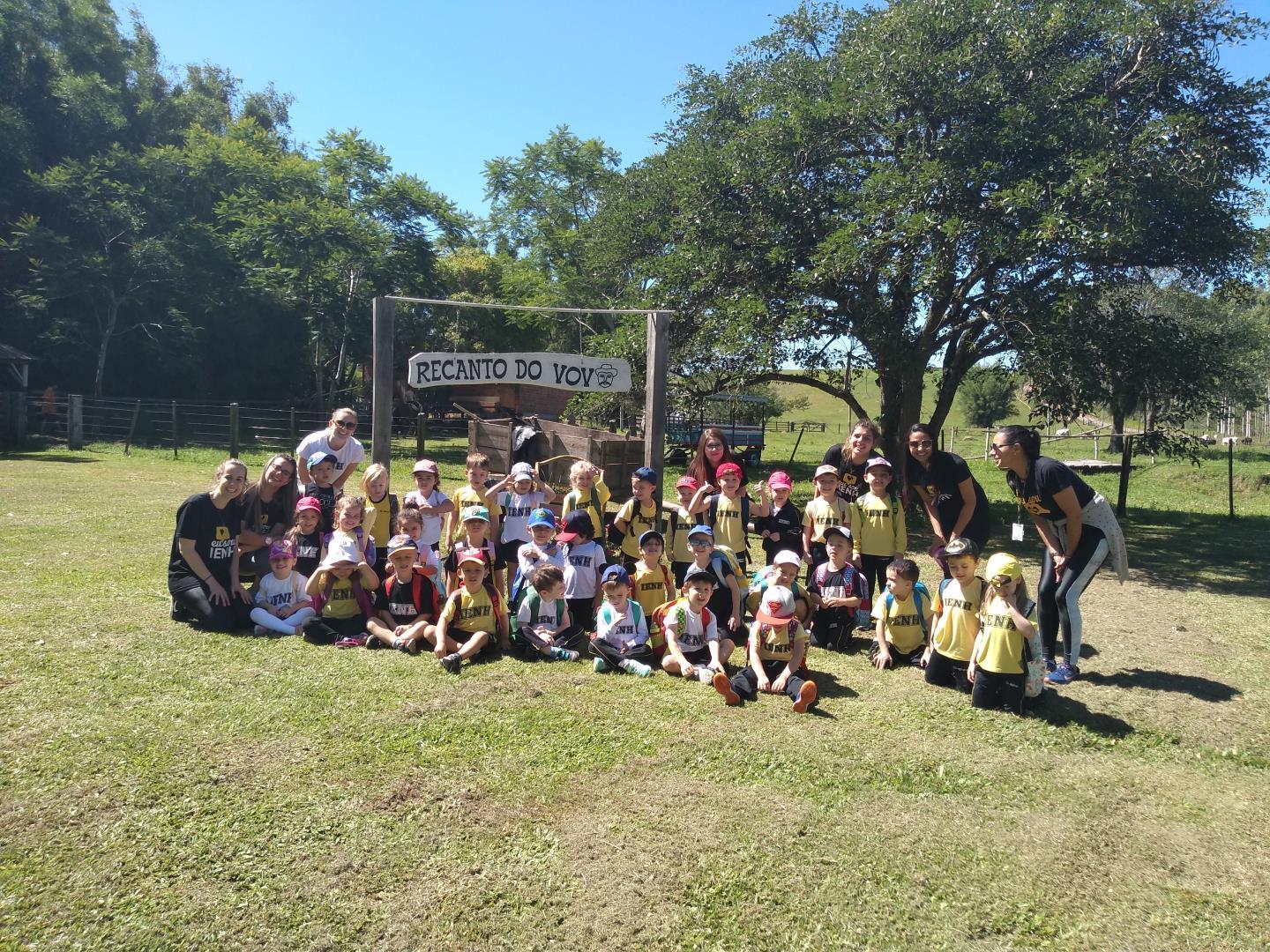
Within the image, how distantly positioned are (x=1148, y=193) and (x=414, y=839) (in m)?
10.3

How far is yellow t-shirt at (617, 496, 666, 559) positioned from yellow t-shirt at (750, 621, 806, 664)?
153 cm

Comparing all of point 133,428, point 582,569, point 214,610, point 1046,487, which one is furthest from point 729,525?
point 133,428

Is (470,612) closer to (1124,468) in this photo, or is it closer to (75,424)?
(1124,468)

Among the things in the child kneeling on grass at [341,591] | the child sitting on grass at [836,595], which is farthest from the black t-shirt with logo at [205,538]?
the child sitting on grass at [836,595]

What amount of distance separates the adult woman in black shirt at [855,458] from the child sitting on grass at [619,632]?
6.13ft

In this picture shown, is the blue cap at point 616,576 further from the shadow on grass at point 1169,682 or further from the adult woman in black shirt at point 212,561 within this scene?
the shadow on grass at point 1169,682

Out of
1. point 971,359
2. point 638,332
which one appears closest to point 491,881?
point 638,332

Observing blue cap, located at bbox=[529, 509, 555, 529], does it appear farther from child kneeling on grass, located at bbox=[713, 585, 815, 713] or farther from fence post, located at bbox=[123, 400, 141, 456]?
fence post, located at bbox=[123, 400, 141, 456]

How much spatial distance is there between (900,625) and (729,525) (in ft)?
4.55

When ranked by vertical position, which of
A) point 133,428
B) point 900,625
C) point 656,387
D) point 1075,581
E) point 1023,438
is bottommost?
point 900,625

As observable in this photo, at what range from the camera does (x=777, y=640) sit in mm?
4945

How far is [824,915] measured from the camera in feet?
9.06

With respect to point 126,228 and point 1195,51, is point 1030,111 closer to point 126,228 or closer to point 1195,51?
point 1195,51

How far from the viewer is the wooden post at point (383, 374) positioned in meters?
7.16
